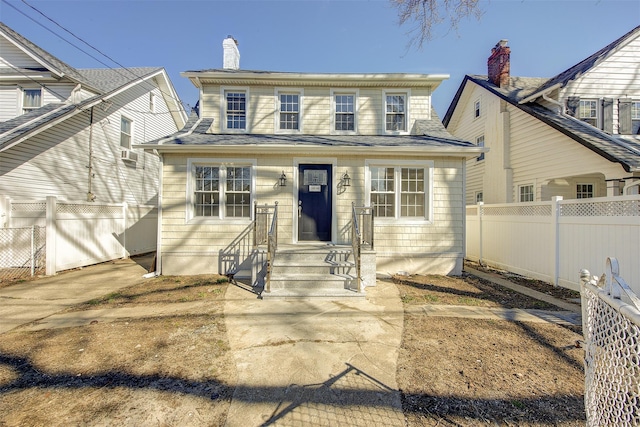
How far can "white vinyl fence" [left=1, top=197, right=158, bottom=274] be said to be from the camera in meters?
6.92

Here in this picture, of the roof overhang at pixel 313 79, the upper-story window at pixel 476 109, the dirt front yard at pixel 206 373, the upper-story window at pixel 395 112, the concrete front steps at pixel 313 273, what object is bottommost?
the dirt front yard at pixel 206 373

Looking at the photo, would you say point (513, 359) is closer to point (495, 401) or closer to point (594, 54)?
point (495, 401)

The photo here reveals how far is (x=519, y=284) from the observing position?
248 inches

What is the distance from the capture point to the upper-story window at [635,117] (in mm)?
8953

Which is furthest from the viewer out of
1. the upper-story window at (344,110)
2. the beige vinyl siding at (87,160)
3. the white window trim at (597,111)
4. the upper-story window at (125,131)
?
the upper-story window at (125,131)

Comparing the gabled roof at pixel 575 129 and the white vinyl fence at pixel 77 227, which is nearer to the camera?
the white vinyl fence at pixel 77 227

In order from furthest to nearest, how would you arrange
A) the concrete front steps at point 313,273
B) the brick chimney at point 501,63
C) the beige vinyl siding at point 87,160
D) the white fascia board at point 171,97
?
the white fascia board at point 171,97 < the brick chimney at point 501,63 < the beige vinyl siding at point 87,160 < the concrete front steps at point 313,273

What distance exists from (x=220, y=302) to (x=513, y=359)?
14.7ft

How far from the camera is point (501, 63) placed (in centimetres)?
1148

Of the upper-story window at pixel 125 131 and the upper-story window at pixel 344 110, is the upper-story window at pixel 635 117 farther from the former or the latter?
the upper-story window at pixel 125 131

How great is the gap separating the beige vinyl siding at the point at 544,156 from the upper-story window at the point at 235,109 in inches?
392

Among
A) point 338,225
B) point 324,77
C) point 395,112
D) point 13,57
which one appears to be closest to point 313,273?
point 338,225

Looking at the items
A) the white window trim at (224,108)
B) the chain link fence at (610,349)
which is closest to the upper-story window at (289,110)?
the white window trim at (224,108)

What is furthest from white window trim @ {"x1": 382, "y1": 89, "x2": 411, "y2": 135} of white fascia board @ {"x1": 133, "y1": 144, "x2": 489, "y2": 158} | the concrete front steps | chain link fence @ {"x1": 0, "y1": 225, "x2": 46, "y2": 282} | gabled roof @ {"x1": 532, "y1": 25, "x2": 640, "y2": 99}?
chain link fence @ {"x1": 0, "y1": 225, "x2": 46, "y2": 282}
